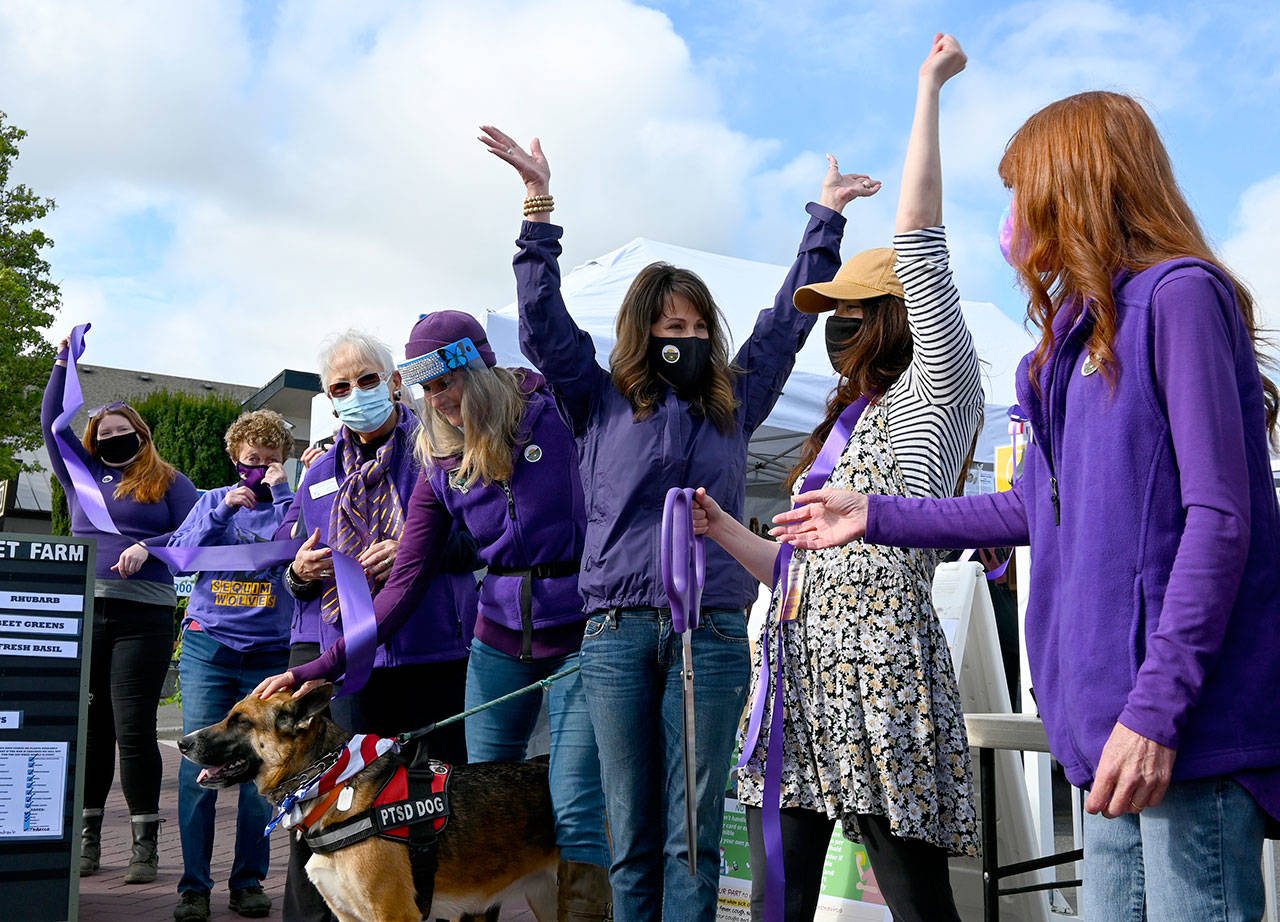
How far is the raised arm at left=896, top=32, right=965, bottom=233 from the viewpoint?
2217mm

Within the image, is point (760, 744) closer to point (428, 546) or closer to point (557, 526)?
point (557, 526)

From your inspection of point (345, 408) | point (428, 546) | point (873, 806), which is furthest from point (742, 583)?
point (345, 408)

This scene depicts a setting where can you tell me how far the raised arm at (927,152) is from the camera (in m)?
2.22

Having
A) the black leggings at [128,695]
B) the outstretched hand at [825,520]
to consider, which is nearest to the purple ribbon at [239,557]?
the black leggings at [128,695]

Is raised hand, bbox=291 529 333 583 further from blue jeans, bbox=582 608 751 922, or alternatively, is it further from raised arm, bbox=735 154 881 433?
raised arm, bbox=735 154 881 433

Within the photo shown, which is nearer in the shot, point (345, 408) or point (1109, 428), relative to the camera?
point (1109, 428)

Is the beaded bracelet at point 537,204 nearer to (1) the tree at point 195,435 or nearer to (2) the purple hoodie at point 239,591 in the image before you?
(2) the purple hoodie at point 239,591

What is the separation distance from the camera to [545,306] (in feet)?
10.2

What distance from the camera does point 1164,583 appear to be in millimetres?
1492

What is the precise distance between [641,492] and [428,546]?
1.01 m

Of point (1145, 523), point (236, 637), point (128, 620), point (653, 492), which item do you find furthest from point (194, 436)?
point (1145, 523)

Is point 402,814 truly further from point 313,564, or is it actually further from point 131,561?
point 131,561

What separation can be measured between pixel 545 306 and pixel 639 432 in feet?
1.41

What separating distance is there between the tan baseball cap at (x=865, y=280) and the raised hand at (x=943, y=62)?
19.6 inches
